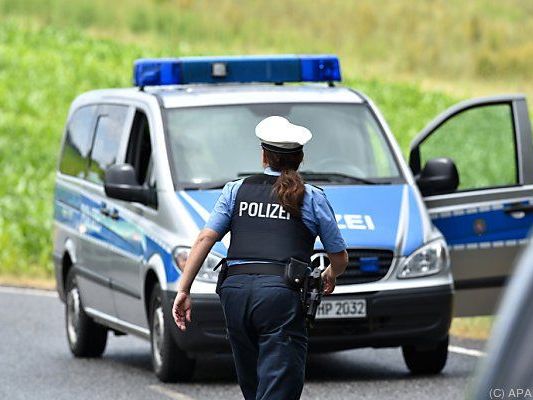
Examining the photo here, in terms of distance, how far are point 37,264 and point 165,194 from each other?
12.2 m

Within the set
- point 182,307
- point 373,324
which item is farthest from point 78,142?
point 182,307

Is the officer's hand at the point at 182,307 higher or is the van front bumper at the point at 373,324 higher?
the officer's hand at the point at 182,307

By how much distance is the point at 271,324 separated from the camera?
6.48 m

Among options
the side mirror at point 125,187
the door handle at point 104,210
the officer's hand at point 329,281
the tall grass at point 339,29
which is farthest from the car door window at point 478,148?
the officer's hand at point 329,281

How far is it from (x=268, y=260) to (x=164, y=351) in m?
4.15

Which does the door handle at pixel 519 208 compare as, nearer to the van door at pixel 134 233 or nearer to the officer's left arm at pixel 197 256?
the van door at pixel 134 233

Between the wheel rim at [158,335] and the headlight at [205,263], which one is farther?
the wheel rim at [158,335]

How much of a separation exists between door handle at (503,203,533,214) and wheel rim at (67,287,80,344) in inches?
133

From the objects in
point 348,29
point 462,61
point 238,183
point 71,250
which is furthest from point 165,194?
point 348,29

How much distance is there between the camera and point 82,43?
55.0 m

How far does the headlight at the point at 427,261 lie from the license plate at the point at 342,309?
344mm

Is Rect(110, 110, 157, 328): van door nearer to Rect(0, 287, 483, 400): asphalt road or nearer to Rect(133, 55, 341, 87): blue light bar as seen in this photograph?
Rect(0, 287, 483, 400): asphalt road

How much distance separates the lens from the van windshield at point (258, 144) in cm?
1125
